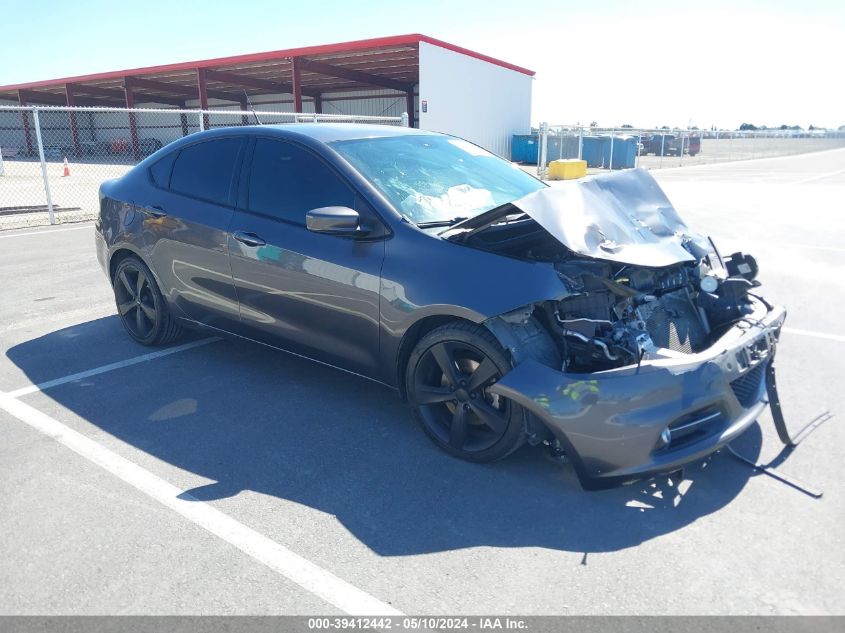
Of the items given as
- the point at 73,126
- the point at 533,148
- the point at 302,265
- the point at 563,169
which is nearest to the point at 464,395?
the point at 302,265

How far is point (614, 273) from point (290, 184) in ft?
6.56

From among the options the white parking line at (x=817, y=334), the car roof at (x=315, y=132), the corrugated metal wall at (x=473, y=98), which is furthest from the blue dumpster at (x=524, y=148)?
the car roof at (x=315, y=132)

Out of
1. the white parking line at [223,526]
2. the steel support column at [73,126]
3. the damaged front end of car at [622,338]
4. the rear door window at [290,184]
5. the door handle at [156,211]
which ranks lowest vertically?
the white parking line at [223,526]

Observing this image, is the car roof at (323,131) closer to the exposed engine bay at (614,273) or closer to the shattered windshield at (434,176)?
the shattered windshield at (434,176)

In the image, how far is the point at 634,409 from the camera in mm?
2814

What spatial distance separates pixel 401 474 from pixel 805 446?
219 cm

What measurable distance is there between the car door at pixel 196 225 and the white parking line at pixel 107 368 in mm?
528

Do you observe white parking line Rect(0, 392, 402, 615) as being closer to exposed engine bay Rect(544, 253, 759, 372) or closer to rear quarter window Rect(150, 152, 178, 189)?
exposed engine bay Rect(544, 253, 759, 372)

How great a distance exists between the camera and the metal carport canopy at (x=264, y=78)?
27781mm

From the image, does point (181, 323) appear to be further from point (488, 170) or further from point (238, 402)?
point (488, 170)

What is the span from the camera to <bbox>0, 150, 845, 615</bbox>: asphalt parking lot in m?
2.46

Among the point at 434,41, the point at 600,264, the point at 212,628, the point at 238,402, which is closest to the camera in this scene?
the point at 212,628

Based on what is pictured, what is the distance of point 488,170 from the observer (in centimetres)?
450

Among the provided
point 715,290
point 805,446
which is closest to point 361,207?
point 715,290
